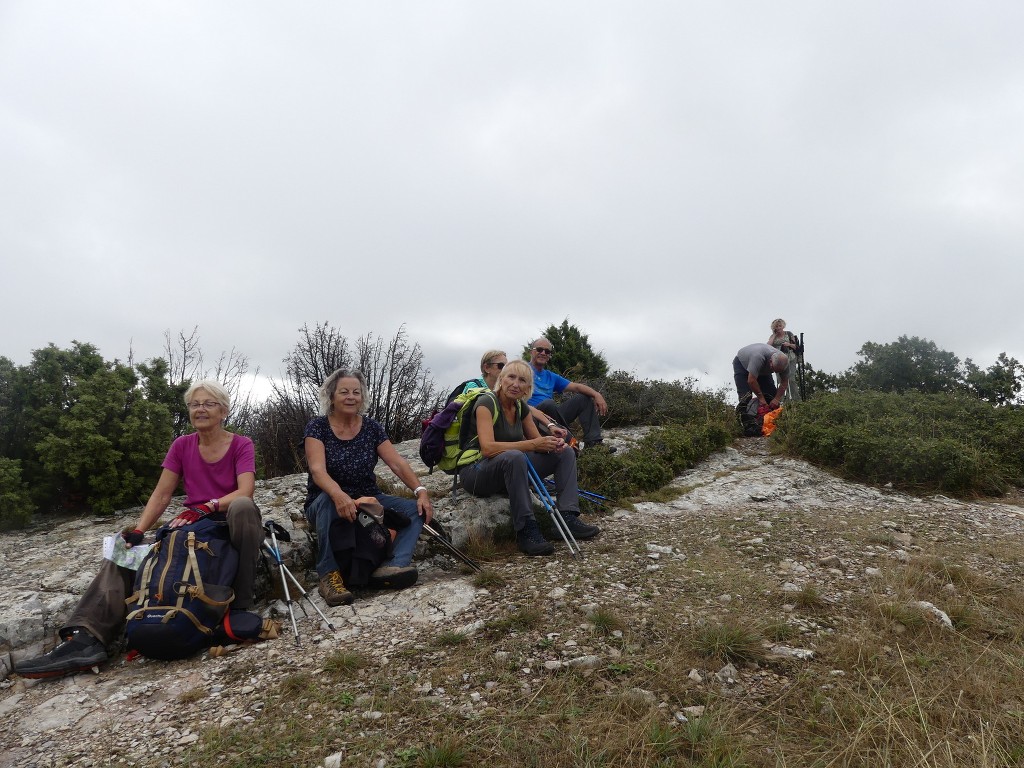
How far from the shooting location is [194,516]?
375 cm

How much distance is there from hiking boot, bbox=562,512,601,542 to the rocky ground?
0.45 ft

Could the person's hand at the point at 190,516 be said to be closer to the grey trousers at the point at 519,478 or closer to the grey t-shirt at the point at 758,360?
the grey trousers at the point at 519,478

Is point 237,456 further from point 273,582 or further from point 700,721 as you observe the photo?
point 700,721

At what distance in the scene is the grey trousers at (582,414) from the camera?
271 inches

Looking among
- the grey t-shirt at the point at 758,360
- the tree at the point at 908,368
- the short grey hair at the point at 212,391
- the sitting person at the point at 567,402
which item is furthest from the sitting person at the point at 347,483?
the tree at the point at 908,368

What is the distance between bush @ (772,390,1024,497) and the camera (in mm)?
6422

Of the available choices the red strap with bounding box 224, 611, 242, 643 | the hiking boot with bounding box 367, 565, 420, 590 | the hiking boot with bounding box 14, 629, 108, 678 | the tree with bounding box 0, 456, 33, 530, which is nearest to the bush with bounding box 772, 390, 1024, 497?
the hiking boot with bounding box 367, 565, 420, 590

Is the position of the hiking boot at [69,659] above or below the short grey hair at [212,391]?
below

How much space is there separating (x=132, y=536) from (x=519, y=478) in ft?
8.77

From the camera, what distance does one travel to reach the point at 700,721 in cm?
228

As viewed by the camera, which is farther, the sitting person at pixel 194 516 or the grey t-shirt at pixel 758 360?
the grey t-shirt at pixel 758 360

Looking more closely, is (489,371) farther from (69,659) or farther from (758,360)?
(758,360)

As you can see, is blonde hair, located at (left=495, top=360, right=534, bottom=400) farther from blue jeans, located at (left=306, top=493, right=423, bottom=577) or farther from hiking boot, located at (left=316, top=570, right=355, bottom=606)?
hiking boot, located at (left=316, top=570, right=355, bottom=606)

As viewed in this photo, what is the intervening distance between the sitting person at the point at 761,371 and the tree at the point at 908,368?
14.3ft
